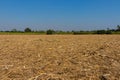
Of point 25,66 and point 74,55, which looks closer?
point 25,66

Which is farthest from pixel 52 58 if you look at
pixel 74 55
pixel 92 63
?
pixel 92 63

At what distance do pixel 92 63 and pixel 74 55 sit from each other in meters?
0.57

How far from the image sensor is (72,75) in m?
2.85

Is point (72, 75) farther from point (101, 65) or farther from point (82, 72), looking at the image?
point (101, 65)

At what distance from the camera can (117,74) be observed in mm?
2844

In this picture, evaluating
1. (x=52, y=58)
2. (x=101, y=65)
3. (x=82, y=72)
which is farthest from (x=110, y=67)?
(x=52, y=58)

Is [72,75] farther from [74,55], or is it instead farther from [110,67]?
[74,55]

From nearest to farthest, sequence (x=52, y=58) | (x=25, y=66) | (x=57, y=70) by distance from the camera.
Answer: (x=57, y=70) < (x=25, y=66) < (x=52, y=58)

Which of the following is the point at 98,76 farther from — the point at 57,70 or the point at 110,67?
the point at 57,70

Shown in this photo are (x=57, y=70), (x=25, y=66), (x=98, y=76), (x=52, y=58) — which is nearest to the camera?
(x=98, y=76)

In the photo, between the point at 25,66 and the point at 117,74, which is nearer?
the point at 117,74

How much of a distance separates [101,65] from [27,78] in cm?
99

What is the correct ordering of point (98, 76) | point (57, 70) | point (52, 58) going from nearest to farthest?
point (98, 76) → point (57, 70) → point (52, 58)

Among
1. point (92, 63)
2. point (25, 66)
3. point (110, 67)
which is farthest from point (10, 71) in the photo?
point (110, 67)
